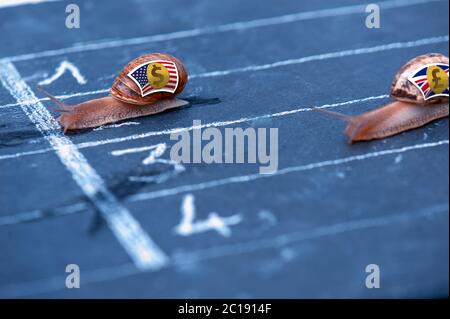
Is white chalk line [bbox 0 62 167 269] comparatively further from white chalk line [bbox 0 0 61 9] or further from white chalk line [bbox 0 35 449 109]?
white chalk line [bbox 0 0 61 9]

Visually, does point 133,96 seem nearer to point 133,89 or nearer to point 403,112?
point 133,89

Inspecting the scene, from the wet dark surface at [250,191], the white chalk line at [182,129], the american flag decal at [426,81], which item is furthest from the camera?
the white chalk line at [182,129]

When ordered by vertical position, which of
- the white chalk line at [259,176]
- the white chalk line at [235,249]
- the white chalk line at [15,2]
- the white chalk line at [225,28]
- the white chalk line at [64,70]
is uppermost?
the white chalk line at [15,2]

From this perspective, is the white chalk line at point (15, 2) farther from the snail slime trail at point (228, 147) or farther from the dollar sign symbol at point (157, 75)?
the snail slime trail at point (228, 147)

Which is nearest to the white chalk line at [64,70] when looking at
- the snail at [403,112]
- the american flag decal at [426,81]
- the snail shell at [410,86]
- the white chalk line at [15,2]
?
the white chalk line at [15,2]

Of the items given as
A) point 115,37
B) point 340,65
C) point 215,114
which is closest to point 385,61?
point 340,65

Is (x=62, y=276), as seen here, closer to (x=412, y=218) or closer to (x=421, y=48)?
(x=412, y=218)
